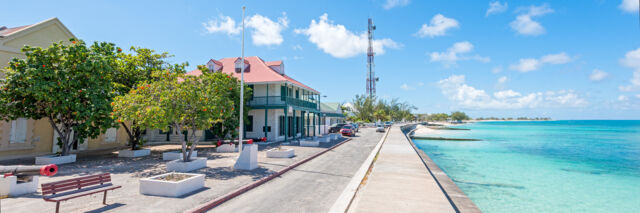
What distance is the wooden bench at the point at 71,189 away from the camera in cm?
584

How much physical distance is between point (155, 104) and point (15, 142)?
37.1ft

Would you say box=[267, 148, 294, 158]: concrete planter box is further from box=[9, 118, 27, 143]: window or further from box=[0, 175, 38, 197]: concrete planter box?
box=[9, 118, 27, 143]: window

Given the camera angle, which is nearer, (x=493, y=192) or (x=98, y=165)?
(x=98, y=165)

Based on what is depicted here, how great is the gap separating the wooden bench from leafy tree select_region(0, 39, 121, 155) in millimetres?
7441

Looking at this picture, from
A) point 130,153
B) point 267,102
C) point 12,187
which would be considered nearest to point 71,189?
point 12,187

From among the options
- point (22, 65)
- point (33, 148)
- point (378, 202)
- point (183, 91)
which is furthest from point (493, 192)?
point (33, 148)

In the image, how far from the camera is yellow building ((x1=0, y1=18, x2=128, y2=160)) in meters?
14.7

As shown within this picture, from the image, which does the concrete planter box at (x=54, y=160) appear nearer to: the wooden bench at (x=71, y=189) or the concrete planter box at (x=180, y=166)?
the concrete planter box at (x=180, y=166)

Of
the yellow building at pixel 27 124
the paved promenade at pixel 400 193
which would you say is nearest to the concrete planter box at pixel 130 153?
the yellow building at pixel 27 124

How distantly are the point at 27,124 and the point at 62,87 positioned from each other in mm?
6333

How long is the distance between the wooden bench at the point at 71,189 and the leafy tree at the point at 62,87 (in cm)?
744

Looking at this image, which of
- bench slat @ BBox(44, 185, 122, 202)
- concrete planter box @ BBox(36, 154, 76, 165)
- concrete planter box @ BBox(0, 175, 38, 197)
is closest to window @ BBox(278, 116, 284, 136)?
A: concrete planter box @ BBox(36, 154, 76, 165)

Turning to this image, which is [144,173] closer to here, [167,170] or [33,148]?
[167,170]

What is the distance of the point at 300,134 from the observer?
102 ft
